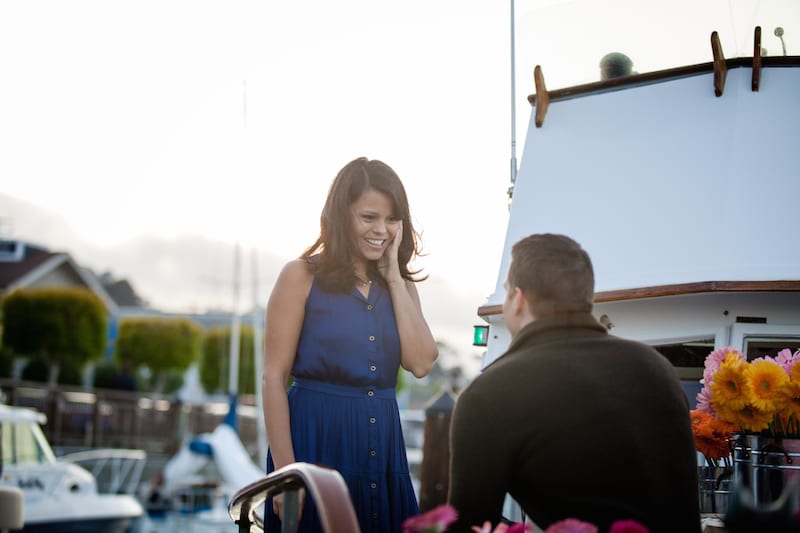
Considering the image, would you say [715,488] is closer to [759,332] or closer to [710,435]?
[710,435]

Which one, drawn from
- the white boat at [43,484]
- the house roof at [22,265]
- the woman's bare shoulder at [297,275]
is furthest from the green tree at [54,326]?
the woman's bare shoulder at [297,275]

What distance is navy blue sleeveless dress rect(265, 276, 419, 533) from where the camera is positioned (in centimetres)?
257

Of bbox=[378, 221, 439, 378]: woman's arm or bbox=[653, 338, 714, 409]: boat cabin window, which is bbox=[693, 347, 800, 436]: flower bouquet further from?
bbox=[653, 338, 714, 409]: boat cabin window

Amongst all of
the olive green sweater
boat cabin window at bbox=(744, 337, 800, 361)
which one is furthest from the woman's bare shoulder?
boat cabin window at bbox=(744, 337, 800, 361)

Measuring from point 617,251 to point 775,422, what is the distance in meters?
2.57

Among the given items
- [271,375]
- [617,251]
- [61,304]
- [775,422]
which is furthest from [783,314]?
[61,304]

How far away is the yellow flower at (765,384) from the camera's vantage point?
2.40 m

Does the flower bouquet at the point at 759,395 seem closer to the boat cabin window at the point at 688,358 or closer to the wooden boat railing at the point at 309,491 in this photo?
the wooden boat railing at the point at 309,491

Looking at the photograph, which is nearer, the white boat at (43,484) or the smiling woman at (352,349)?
the smiling woman at (352,349)

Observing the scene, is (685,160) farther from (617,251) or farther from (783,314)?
(783,314)

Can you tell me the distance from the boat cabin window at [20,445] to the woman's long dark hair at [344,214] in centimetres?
1131

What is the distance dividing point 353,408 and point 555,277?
84cm

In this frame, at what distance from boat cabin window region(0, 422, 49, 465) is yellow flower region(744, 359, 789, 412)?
1209 cm

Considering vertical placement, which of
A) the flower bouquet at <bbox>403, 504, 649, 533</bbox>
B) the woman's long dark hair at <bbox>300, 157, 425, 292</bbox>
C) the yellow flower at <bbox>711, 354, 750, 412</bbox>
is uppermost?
the woman's long dark hair at <bbox>300, 157, 425, 292</bbox>
